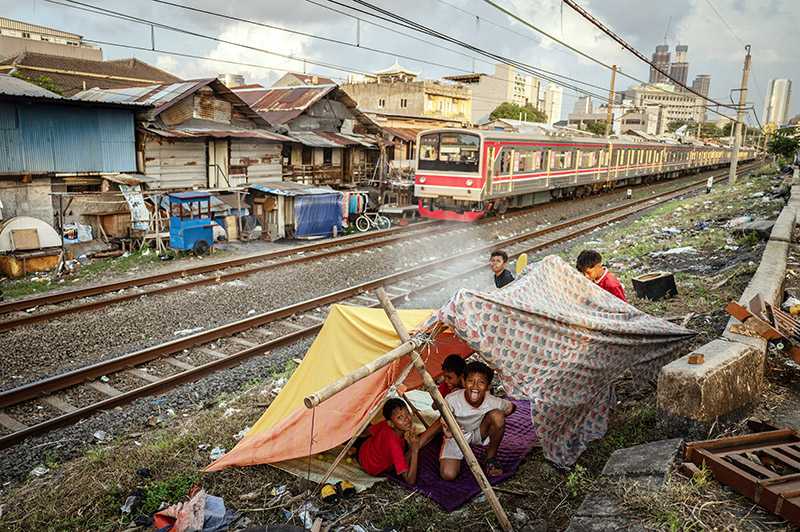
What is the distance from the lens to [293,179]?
21.6 meters

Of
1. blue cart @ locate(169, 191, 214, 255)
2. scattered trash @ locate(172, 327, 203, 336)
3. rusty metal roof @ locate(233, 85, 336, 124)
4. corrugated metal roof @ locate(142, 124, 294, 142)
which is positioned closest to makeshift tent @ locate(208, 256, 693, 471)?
scattered trash @ locate(172, 327, 203, 336)

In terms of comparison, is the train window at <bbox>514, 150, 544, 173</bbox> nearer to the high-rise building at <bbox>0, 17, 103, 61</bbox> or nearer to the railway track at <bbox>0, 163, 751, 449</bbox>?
the railway track at <bbox>0, 163, 751, 449</bbox>

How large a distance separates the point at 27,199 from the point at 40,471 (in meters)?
11.2

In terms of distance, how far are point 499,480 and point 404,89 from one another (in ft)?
148

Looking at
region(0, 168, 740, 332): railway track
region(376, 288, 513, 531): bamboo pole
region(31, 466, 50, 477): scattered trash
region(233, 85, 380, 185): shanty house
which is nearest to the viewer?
region(376, 288, 513, 531): bamboo pole

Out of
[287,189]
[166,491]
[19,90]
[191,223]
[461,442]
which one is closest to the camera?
[461,442]

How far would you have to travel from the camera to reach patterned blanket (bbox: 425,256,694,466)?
4262 mm

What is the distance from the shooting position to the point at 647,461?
3867 millimetres

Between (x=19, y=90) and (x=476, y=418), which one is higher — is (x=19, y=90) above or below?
above

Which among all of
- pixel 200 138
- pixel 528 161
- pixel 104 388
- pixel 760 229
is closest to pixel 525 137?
pixel 528 161

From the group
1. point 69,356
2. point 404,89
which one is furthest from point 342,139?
point 404,89

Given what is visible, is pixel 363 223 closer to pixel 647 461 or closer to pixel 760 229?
pixel 760 229

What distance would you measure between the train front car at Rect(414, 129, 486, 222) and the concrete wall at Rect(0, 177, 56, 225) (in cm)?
1059

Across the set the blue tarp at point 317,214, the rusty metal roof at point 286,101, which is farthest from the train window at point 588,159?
the blue tarp at point 317,214
